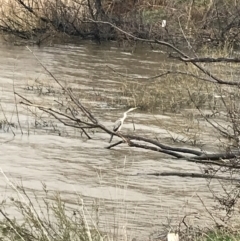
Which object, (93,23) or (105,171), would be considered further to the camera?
(93,23)

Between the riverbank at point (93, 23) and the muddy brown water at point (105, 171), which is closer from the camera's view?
the muddy brown water at point (105, 171)

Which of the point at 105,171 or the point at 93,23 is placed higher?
the point at 93,23

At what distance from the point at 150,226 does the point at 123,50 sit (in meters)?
13.0

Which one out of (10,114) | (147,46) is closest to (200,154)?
Result: (10,114)

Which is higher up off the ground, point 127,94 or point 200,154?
point 200,154

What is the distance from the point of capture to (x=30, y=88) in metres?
12.5

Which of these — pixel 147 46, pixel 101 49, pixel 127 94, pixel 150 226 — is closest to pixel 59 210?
pixel 150 226

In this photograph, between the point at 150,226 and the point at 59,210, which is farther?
the point at 150,226

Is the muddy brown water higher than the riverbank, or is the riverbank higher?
the riverbank

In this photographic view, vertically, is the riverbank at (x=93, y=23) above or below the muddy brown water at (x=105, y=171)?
above

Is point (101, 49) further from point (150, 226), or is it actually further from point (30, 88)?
point (150, 226)

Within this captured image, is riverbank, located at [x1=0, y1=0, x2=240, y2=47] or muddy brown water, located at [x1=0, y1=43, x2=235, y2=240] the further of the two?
riverbank, located at [x1=0, y1=0, x2=240, y2=47]

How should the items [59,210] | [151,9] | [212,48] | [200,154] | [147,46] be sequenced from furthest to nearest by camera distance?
[151,9], [147,46], [212,48], [200,154], [59,210]

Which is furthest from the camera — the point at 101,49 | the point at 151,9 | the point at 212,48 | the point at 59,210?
the point at 151,9
